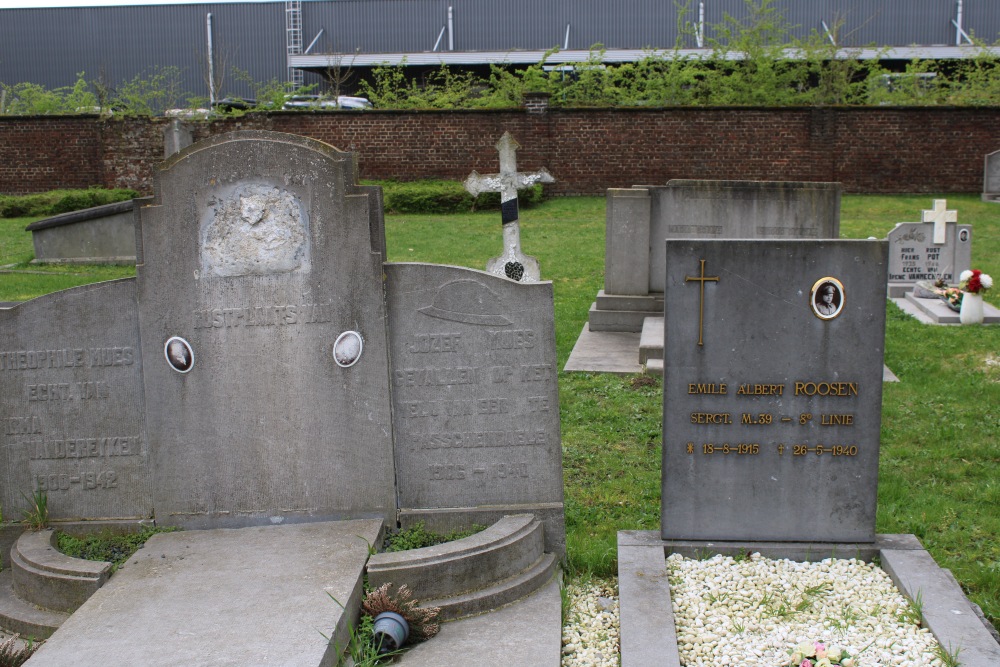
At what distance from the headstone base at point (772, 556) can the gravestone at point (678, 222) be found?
5417mm

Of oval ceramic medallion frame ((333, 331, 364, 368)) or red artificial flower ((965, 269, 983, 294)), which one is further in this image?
red artificial flower ((965, 269, 983, 294))

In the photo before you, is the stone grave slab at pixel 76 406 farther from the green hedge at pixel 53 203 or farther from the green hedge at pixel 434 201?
the green hedge at pixel 53 203

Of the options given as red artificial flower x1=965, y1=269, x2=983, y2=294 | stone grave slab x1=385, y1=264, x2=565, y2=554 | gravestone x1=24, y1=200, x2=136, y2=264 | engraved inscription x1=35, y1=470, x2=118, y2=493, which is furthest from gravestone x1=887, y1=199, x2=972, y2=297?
gravestone x1=24, y1=200, x2=136, y2=264

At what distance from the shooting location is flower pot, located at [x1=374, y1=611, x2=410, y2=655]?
13.2ft

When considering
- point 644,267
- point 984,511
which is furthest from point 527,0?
point 984,511

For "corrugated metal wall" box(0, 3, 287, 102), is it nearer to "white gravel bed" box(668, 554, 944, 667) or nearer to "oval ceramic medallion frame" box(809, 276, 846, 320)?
"oval ceramic medallion frame" box(809, 276, 846, 320)

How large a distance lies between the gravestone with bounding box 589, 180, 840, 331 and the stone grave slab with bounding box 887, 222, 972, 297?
2.42 m

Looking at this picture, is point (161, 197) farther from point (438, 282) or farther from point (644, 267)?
point (644, 267)

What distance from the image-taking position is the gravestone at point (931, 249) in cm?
1213

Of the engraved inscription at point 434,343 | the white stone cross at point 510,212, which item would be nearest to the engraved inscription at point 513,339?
the engraved inscription at point 434,343

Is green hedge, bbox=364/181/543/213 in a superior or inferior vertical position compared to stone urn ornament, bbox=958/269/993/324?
superior

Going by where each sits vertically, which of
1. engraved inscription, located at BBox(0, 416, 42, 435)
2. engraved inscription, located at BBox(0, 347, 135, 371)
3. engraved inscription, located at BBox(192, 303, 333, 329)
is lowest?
engraved inscription, located at BBox(0, 416, 42, 435)

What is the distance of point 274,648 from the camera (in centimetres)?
376

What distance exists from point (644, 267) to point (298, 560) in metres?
6.86
